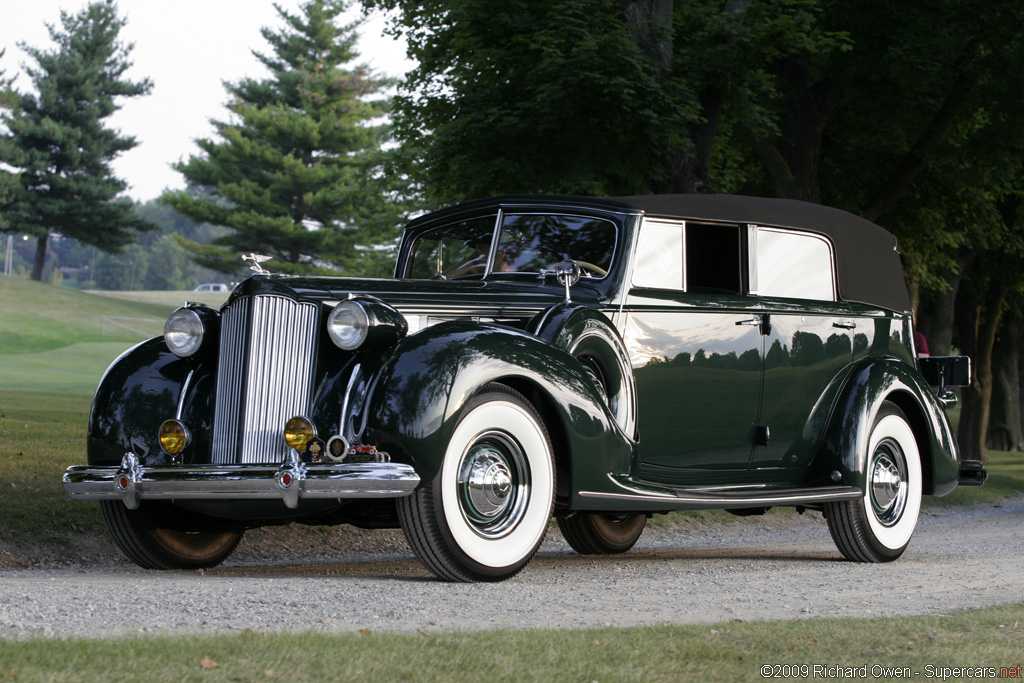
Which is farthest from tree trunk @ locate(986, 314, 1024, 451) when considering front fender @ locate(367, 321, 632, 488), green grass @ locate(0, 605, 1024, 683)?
green grass @ locate(0, 605, 1024, 683)

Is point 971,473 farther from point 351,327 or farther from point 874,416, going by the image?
point 351,327

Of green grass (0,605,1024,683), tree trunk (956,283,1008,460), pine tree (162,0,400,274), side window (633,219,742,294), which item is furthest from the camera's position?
pine tree (162,0,400,274)

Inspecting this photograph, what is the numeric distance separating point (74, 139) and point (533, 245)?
55646 millimetres

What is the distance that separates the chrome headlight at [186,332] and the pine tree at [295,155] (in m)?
46.4

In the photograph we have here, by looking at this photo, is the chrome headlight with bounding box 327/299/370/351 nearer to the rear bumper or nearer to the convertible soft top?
the convertible soft top

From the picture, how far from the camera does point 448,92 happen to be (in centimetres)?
1642

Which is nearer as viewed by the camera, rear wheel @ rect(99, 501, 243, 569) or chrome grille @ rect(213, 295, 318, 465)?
chrome grille @ rect(213, 295, 318, 465)

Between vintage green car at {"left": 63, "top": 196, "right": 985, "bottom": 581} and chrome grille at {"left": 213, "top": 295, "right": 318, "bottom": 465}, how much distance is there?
1 cm

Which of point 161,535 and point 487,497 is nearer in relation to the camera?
point 487,497

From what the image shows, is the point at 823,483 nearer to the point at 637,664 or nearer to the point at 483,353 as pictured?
the point at 483,353

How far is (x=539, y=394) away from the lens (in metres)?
5.68

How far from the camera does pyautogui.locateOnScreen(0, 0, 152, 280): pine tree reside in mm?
56969

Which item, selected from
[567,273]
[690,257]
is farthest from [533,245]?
[690,257]

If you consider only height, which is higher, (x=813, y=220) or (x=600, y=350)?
(x=813, y=220)
